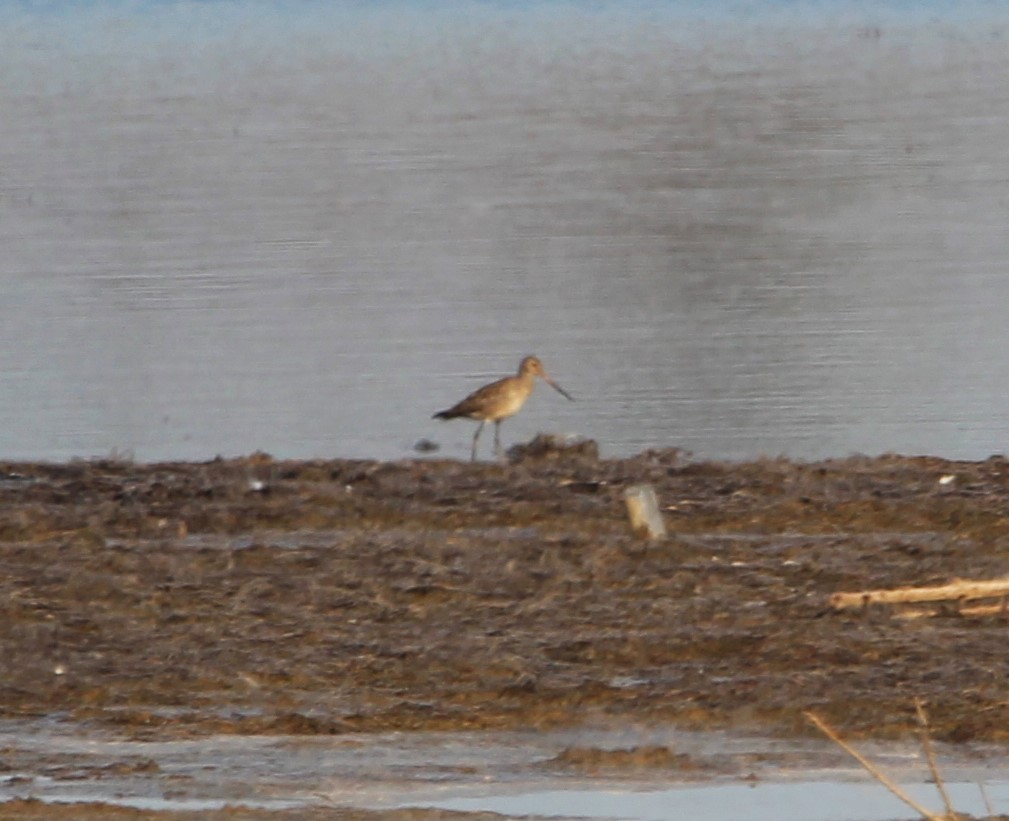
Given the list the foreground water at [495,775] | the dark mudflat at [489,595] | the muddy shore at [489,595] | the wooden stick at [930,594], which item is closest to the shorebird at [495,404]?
the muddy shore at [489,595]

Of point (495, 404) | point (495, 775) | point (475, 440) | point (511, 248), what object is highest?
point (511, 248)

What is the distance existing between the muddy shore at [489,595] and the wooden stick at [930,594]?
70 mm

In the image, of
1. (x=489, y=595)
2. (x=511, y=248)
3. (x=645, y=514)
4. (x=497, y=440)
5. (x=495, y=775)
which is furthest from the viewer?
(x=511, y=248)

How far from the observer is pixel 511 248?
64.7 feet

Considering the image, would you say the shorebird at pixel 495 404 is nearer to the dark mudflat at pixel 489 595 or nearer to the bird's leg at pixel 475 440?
the bird's leg at pixel 475 440

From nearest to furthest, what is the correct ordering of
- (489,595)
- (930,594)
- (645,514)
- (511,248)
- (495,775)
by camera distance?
(495,775) < (930,594) < (489,595) < (645,514) < (511,248)

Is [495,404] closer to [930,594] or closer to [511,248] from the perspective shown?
[930,594]

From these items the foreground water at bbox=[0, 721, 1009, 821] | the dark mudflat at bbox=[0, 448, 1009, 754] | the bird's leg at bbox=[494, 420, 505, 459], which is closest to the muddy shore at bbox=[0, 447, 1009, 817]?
the dark mudflat at bbox=[0, 448, 1009, 754]

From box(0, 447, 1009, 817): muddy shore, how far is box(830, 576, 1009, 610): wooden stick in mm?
70

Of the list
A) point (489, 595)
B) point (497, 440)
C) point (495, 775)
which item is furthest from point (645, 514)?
point (497, 440)

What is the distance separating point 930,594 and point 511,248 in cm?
1157

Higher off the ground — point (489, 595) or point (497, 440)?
point (497, 440)

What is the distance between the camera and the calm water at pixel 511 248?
13406mm

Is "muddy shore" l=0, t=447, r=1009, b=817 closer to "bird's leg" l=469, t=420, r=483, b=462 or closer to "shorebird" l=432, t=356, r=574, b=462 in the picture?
"bird's leg" l=469, t=420, r=483, b=462
